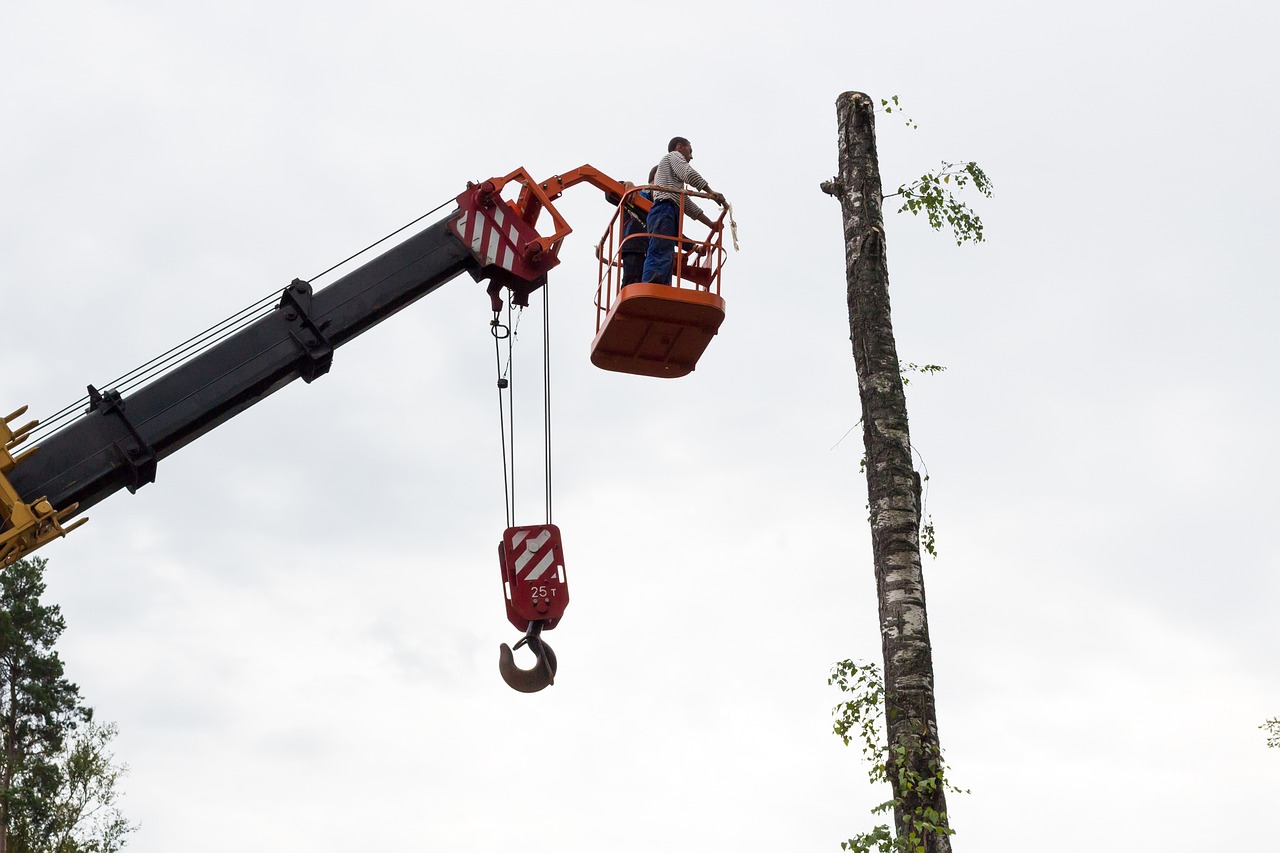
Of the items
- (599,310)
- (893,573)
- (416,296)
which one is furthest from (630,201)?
(893,573)

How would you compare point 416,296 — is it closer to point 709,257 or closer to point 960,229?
point 709,257

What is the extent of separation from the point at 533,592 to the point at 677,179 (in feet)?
11.5

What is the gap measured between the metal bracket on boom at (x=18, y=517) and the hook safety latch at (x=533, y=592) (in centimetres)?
315

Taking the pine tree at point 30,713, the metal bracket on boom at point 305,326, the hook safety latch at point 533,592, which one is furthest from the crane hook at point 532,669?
the pine tree at point 30,713

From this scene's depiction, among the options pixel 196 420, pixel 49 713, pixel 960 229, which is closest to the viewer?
pixel 960 229

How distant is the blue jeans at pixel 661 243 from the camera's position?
10320 millimetres

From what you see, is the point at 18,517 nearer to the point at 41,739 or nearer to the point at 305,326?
the point at 305,326

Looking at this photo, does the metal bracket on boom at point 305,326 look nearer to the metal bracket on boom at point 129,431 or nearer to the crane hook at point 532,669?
the metal bracket on boom at point 129,431

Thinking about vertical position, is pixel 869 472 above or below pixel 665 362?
below

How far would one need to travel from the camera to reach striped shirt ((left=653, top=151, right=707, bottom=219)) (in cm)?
1056

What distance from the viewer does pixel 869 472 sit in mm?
8234

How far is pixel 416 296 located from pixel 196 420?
2.07 meters

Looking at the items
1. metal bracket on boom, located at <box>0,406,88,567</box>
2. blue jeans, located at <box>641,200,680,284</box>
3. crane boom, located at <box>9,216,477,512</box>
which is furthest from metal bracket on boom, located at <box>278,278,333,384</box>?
blue jeans, located at <box>641,200,680,284</box>

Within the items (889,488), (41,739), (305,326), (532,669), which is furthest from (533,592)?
(41,739)
